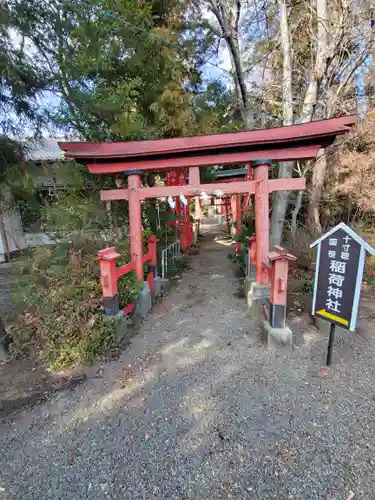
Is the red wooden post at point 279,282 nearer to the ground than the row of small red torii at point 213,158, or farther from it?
nearer to the ground

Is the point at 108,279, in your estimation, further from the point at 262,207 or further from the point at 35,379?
the point at 262,207

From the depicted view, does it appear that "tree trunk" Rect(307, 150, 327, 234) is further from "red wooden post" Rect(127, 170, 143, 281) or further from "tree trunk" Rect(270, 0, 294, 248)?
"red wooden post" Rect(127, 170, 143, 281)

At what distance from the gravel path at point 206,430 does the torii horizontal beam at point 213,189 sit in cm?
218

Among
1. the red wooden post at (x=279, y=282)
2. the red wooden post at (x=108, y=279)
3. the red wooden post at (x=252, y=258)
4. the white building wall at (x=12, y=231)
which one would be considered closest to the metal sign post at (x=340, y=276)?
the red wooden post at (x=279, y=282)

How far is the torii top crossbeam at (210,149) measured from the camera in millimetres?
3432

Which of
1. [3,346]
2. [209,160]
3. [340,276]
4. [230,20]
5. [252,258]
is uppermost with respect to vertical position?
[230,20]

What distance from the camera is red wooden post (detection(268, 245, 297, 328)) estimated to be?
295 centimetres

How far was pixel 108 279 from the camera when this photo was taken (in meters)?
3.26

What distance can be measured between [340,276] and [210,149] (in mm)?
2393

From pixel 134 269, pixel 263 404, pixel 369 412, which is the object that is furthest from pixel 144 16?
pixel 369 412

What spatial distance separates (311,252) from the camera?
5941 millimetres

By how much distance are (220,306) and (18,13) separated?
4.96 metres

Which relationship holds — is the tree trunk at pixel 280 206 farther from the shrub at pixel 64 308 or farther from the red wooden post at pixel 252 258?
the shrub at pixel 64 308

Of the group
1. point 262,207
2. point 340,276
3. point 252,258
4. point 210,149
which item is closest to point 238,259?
point 252,258
